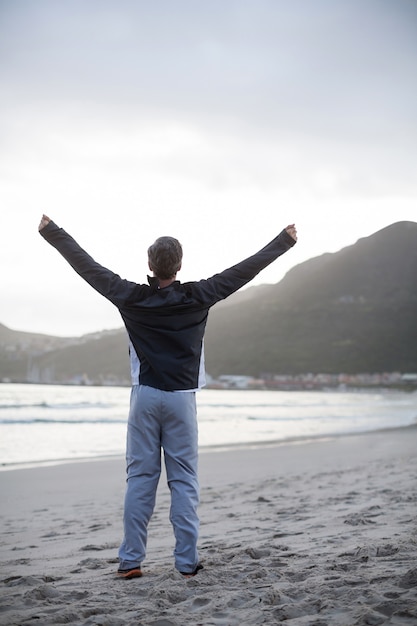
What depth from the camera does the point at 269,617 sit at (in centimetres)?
243

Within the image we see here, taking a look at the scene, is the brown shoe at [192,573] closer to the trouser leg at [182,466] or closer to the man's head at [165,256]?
the trouser leg at [182,466]

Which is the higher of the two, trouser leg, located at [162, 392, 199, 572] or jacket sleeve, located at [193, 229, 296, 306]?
jacket sleeve, located at [193, 229, 296, 306]

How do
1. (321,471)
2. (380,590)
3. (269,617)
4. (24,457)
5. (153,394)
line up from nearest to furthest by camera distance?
1. (269,617)
2. (380,590)
3. (153,394)
4. (321,471)
5. (24,457)

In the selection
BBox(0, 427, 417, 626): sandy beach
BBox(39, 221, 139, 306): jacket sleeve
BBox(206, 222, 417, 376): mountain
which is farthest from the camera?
BBox(206, 222, 417, 376): mountain

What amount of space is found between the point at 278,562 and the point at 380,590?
794 mm

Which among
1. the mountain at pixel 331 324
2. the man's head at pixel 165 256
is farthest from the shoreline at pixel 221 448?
the mountain at pixel 331 324

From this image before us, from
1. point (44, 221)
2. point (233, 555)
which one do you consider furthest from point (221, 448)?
point (44, 221)

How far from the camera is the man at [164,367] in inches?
129

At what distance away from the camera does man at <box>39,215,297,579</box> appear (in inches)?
129

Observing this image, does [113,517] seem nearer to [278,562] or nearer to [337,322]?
[278,562]

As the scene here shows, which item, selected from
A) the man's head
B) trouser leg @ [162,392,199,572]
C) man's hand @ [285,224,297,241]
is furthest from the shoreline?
man's hand @ [285,224,297,241]

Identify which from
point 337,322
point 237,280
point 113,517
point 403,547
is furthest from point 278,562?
point 337,322

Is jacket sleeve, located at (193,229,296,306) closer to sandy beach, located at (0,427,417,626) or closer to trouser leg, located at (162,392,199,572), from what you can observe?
trouser leg, located at (162,392,199,572)

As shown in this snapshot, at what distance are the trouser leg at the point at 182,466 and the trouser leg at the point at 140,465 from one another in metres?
0.07
